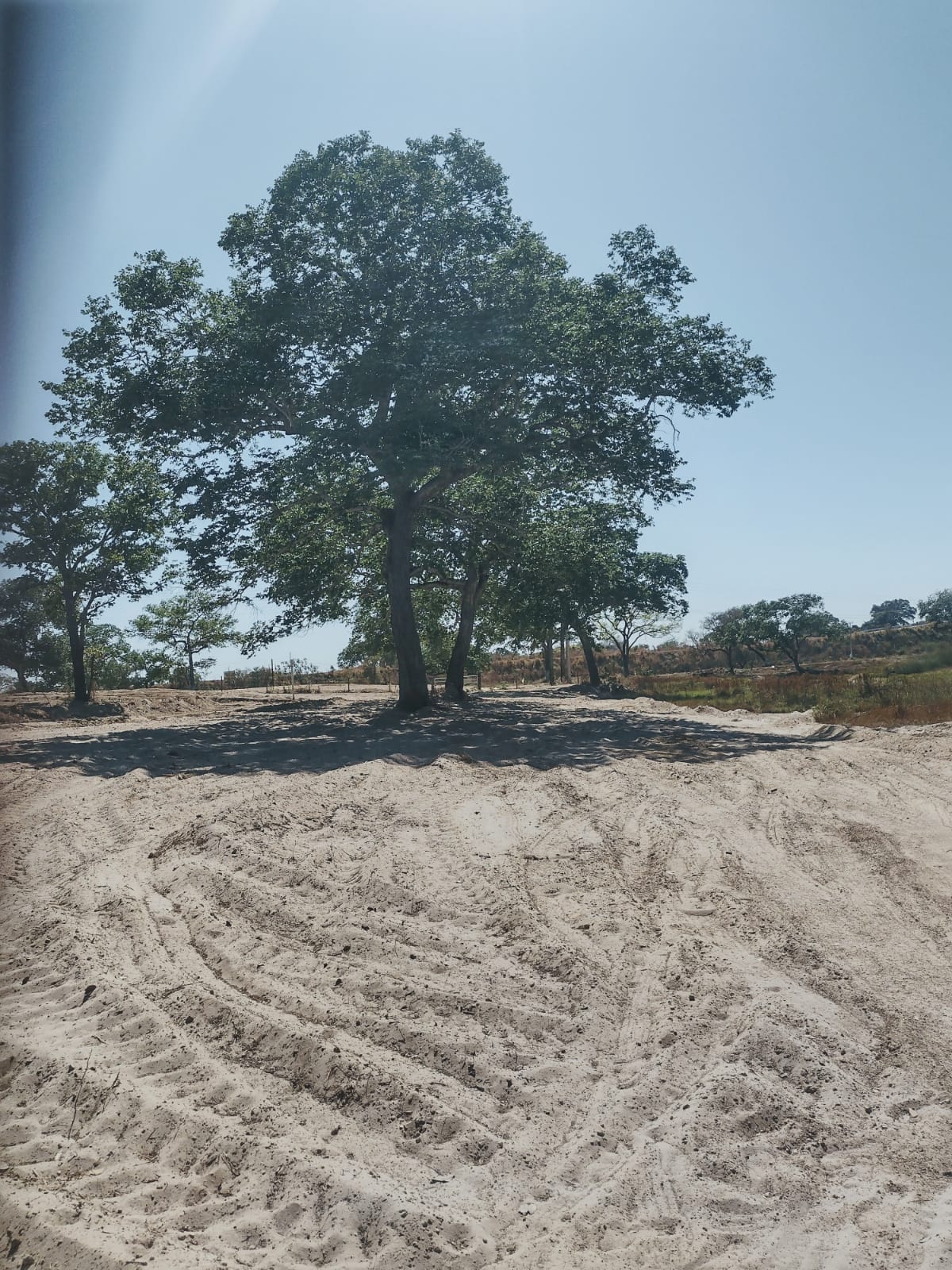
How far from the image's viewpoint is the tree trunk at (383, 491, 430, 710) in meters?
15.9

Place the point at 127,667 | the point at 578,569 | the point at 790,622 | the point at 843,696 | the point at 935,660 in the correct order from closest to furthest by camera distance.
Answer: the point at 578,569, the point at 935,660, the point at 843,696, the point at 127,667, the point at 790,622

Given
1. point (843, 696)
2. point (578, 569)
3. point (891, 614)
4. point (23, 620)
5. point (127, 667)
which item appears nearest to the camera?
point (23, 620)

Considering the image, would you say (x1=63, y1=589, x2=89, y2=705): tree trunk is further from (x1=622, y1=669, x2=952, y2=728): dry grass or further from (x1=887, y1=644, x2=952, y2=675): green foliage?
(x1=887, y1=644, x2=952, y2=675): green foliage

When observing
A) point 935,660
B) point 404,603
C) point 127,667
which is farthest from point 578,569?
point 127,667

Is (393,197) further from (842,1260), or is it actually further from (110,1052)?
(842,1260)

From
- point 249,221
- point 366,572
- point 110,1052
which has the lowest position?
point 110,1052

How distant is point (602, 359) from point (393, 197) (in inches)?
173

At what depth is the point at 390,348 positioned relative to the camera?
13.4 m

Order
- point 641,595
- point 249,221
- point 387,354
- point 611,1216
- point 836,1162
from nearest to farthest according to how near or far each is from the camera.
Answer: point 611,1216 < point 836,1162 < point 387,354 < point 249,221 < point 641,595

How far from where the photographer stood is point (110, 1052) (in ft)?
11.8

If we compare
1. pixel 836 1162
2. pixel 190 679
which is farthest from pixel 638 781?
pixel 190 679

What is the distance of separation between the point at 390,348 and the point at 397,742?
638 centimetres

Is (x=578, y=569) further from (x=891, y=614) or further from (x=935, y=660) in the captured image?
(x=891, y=614)

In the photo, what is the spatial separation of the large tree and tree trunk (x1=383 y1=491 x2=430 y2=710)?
2.35 feet
